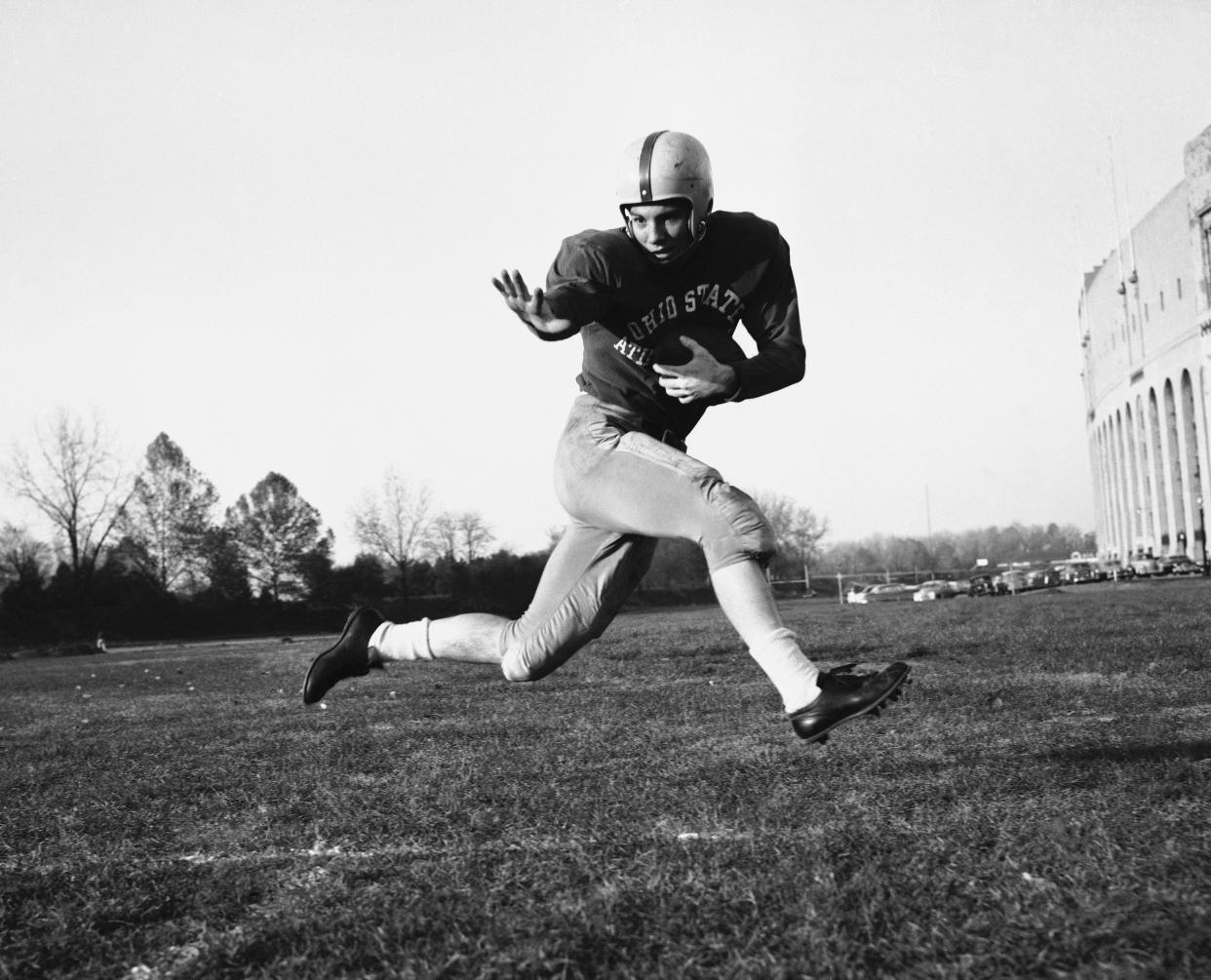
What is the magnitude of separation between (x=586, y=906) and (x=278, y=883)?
3.76ft

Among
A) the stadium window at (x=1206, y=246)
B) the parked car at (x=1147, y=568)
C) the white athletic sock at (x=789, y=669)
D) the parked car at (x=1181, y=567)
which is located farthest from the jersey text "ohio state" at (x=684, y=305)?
the stadium window at (x=1206, y=246)

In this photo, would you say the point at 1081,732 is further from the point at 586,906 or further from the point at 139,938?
the point at 139,938

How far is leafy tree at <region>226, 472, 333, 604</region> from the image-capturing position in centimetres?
7238

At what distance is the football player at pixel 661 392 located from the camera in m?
4.20

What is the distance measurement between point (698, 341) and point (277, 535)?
238 ft

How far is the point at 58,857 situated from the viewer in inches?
171

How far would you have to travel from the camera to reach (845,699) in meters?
3.94

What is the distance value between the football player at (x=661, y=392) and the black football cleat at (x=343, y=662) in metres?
0.75

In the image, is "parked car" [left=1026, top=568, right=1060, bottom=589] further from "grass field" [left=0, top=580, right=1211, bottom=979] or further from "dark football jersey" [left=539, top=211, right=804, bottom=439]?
"dark football jersey" [left=539, top=211, right=804, bottom=439]

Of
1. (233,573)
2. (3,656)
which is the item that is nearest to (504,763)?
(3,656)

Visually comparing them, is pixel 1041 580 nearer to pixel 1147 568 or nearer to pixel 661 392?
pixel 1147 568

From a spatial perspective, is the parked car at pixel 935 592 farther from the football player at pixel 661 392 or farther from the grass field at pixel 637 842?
the football player at pixel 661 392

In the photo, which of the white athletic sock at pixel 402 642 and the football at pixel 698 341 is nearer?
the football at pixel 698 341

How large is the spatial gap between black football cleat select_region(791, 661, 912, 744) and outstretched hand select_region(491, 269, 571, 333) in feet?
5.22
